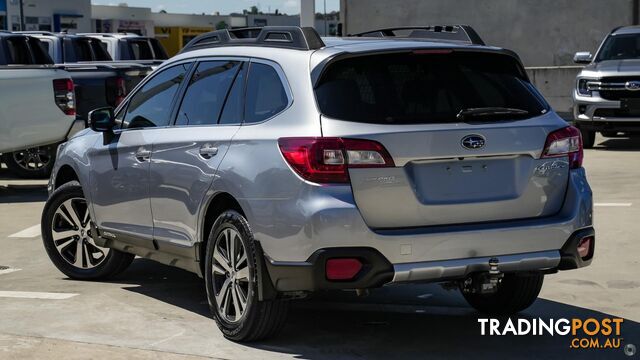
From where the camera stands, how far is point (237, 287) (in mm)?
6461

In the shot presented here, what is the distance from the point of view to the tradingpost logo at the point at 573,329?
6.47 m

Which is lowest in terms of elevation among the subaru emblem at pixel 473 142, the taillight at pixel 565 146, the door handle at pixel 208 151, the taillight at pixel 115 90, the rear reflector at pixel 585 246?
the taillight at pixel 115 90

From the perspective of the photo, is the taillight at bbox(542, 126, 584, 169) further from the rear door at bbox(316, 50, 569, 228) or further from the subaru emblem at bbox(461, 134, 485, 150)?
the subaru emblem at bbox(461, 134, 485, 150)

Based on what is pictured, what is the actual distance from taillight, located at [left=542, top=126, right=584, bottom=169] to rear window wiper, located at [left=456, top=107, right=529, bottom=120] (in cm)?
21

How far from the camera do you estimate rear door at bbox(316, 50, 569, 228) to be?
590cm

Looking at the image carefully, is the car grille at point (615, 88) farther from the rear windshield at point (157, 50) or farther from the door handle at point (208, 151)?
the door handle at point (208, 151)

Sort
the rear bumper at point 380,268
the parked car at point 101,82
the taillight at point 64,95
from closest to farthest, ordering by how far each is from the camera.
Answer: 1. the rear bumper at point 380,268
2. the taillight at point 64,95
3. the parked car at point 101,82

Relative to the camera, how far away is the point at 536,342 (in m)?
6.52

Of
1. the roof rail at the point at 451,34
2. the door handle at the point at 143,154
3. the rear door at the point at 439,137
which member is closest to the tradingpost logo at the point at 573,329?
the rear door at the point at 439,137

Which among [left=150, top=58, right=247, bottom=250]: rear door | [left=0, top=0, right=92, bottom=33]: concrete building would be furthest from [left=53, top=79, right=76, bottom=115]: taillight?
[left=0, top=0, right=92, bottom=33]: concrete building

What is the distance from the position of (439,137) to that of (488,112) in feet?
1.26

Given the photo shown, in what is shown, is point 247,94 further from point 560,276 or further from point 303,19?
point 303,19

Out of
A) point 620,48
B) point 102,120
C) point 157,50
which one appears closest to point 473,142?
point 102,120

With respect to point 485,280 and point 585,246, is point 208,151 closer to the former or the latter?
point 485,280
